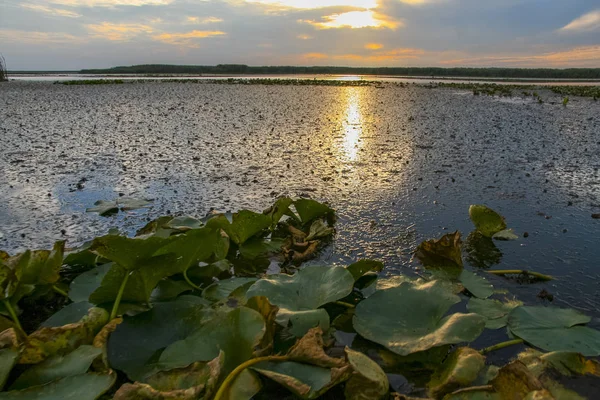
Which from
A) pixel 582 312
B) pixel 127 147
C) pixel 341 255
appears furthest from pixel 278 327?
pixel 127 147

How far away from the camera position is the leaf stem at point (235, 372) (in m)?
0.82

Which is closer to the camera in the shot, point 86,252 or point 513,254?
point 86,252

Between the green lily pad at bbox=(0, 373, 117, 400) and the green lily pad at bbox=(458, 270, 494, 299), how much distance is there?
110 centimetres

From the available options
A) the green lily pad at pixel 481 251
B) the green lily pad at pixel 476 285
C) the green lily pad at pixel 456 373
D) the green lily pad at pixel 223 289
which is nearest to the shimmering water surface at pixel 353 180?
the green lily pad at pixel 481 251

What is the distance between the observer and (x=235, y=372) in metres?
0.87

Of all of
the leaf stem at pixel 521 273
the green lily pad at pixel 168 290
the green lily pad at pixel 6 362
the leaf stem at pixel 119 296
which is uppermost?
the leaf stem at pixel 119 296

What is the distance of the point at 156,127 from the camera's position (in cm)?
557

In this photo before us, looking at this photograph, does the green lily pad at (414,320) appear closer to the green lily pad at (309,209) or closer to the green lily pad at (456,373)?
the green lily pad at (456,373)

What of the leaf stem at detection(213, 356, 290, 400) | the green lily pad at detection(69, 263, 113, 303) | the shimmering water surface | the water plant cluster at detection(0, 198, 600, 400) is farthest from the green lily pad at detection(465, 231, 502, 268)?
the green lily pad at detection(69, 263, 113, 303)

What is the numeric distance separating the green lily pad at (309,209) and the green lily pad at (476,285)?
74 centimetres

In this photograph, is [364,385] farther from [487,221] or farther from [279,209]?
[487,221]

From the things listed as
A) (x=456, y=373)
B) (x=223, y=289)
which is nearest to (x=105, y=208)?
(x=223, y=289)

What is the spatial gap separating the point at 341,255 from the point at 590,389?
3.25 feet

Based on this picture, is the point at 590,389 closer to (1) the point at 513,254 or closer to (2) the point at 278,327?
(2) the point at 278,327
